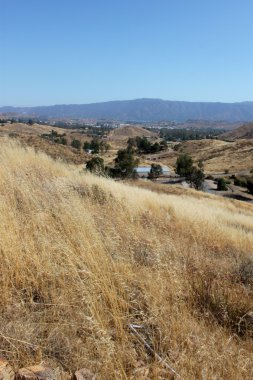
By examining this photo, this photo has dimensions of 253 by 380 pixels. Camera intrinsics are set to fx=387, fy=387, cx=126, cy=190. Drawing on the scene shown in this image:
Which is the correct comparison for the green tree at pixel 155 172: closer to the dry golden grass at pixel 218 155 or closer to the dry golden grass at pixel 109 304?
the dry golden grass at pixel 218 155

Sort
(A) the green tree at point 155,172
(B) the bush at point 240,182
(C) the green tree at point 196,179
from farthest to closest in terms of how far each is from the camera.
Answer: (A) the green tree at point 155,172 < (B) the bush at point 240,182 < (C) the green tree at point 196,179

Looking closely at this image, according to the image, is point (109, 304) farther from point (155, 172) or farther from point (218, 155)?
point (218, 155)

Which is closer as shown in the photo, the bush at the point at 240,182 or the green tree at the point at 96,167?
the green tree at the point at 96,167

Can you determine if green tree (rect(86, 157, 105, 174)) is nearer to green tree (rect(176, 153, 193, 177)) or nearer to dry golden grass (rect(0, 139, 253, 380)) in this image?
dry golden grass (rect(0, 139, 253, 380))

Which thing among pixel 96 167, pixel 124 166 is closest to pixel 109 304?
pixel 96 167

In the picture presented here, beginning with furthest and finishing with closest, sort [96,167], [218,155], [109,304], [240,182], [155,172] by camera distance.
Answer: [218,155], [155,172], [240,182], [96,167], [109,304]

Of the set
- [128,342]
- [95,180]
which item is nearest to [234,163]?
[95,180]

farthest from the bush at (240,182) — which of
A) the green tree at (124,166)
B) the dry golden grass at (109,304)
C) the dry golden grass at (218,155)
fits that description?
the dry golden grass at (109,304)

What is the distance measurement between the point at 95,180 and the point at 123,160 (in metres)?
52.9

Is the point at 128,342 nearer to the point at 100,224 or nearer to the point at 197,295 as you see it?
the point at 197,295

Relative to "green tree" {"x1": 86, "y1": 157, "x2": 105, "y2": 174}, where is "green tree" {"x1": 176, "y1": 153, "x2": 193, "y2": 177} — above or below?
below

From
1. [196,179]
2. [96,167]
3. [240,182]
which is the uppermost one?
[96,167]

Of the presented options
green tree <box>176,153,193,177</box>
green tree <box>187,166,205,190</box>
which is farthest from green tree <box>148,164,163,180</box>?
green tree <box>187,166,205,190</box>

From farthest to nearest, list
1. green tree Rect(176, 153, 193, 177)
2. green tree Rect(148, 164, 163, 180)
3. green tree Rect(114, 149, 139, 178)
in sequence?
green tree Rect(148, 164, 163, 180)
green tree Rect(176, 153, 193, 177)
green tree Rect(114, 149, 139, 178)
